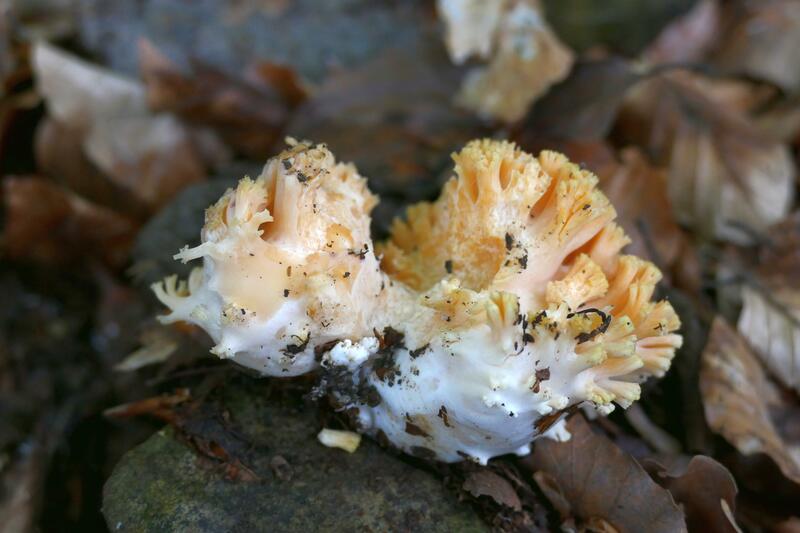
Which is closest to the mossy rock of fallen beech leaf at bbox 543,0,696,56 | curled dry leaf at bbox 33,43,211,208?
curled dry leaf at bbox 33,43,211,208

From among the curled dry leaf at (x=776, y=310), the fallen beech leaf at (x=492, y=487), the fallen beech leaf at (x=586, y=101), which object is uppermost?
the fallen beech leaf at (x=586, y=101)

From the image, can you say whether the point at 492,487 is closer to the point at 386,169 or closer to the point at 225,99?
the point at 386,169

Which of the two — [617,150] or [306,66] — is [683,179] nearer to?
[617,150]

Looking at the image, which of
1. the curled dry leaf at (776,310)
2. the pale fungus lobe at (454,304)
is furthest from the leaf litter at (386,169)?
the pale fungus lobe at (454,304)

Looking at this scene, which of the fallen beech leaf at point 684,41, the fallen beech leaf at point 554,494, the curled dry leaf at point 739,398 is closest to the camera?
the fallen beech leaf at point 554,494

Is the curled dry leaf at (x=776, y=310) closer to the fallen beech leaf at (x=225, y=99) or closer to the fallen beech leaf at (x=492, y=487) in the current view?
the fallen beech leaf at (x=492, y=487)

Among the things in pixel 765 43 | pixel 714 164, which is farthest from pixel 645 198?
pixel 765 43

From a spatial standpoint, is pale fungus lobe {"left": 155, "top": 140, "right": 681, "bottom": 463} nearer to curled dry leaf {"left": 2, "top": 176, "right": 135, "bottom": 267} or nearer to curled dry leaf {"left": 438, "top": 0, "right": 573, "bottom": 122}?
curled dry leaf {"left": 438, "top": 0, "right": 573, "bottom": 122}
